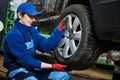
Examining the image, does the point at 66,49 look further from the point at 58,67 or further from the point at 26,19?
the point at 26,19

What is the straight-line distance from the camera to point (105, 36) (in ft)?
12.2

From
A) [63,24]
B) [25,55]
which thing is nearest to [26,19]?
[25,55]

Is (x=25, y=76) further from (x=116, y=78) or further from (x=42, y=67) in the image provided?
(x=116, y=78)

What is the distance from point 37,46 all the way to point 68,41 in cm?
39

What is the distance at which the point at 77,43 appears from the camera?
4.05 meters

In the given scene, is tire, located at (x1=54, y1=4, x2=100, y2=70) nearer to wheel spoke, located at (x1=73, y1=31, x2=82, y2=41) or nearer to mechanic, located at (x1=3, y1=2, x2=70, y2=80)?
wheel spoke, located at (x1=73, y1=31, x2=82, y2=41)

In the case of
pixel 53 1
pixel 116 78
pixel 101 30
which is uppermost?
pixel 53 1

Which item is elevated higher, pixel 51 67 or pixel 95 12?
pixel 95 12

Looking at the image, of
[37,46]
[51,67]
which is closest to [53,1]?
[37,46]

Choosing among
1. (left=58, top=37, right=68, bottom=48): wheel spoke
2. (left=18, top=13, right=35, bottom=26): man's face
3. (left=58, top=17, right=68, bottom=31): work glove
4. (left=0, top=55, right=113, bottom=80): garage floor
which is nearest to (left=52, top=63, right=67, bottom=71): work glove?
(left=58, top=37, right=68, bottom=48): wheel spoke

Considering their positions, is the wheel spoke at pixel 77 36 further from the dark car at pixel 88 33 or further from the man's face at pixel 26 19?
the man's face at pixel 26 19

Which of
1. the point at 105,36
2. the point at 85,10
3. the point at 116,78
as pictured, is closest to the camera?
the point at 105,36

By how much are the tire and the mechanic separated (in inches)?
4.7

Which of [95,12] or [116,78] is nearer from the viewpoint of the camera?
[95,12]
